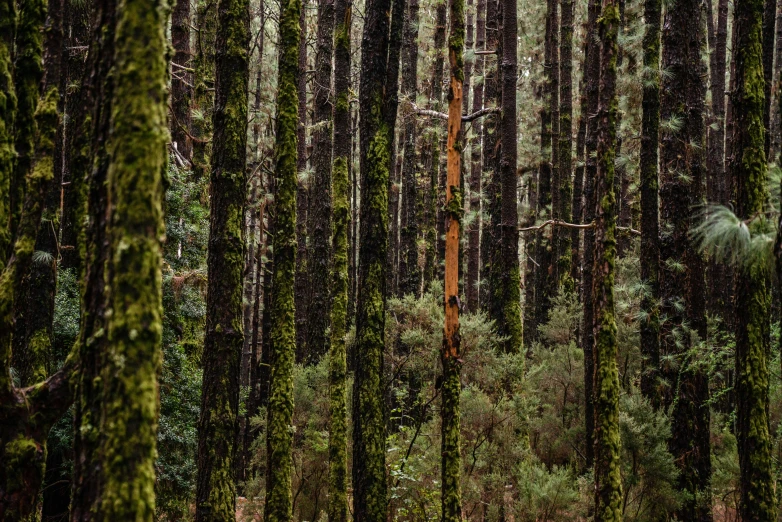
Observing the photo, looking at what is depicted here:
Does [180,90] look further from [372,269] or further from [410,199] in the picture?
[372,269]

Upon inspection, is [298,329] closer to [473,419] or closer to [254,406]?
[254,406]

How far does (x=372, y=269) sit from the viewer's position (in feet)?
27.3

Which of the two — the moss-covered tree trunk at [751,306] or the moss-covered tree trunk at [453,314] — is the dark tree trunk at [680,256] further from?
the moss-covered tree trunk at [453,314]

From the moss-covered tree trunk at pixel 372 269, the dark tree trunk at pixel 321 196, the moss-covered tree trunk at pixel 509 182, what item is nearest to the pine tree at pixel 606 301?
the moss-covered tree trunk at pixel 372 269

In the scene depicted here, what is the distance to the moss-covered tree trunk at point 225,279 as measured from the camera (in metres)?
6.54

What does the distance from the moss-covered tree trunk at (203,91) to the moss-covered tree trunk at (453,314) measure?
23.6ft

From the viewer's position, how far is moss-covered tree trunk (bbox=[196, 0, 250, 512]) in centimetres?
654

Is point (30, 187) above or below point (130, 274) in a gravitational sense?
above

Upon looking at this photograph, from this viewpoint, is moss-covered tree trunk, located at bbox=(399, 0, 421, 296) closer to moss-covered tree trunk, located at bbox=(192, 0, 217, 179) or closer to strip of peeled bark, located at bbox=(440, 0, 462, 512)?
moss-covered tree trunk, located at bbox=(192, 0, 217, 179)

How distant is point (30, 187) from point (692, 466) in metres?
9.01

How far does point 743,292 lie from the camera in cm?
663

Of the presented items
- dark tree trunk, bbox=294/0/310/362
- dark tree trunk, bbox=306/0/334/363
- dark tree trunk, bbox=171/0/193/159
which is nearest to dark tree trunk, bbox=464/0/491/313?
dark tree trunk, bbox=294/0/310/362

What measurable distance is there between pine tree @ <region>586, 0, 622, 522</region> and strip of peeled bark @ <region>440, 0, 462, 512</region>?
1.65 meters

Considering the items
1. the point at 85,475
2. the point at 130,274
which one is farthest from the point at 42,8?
the point at 85,475
